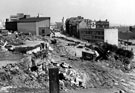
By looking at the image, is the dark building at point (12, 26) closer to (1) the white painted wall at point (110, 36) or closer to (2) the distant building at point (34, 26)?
(2) the distant building at point (34, 26)

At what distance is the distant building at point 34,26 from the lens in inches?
1887

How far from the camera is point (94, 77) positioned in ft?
81.7

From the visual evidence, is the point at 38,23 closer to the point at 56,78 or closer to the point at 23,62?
the point at 23,62

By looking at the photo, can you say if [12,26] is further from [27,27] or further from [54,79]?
[54,79]

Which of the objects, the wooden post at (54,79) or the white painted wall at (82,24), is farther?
the white painted wall at (82,24)

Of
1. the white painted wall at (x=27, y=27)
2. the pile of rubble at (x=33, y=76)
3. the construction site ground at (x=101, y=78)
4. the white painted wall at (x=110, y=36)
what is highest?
the white painted wall at (x=27, y=27)

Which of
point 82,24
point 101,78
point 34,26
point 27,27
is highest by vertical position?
point 82,24

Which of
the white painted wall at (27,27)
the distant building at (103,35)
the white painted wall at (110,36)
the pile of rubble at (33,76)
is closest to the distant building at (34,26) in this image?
the white painted wall at (27,27)

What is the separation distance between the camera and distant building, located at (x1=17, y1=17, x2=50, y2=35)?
1887 inches

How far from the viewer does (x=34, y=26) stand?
157ft

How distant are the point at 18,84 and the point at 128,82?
530 inches

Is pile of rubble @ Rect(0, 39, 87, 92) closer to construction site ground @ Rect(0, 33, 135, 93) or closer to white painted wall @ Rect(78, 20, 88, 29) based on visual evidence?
construction site ground @ Rect(0, 33, 135, 93)

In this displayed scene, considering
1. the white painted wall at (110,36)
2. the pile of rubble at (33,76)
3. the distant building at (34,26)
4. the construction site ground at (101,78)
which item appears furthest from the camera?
the white painted wall at (110,36)

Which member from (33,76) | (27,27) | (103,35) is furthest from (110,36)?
(33,76)
